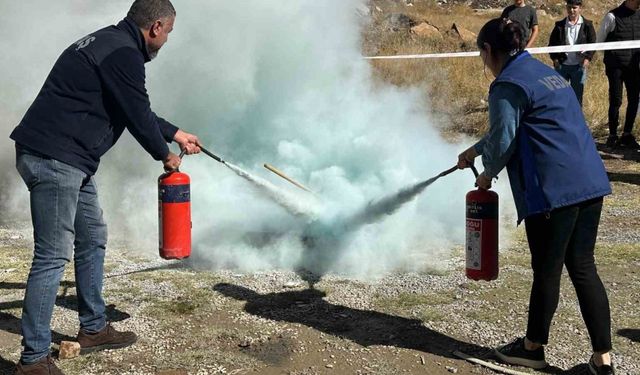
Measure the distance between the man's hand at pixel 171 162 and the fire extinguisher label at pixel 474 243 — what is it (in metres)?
1.67

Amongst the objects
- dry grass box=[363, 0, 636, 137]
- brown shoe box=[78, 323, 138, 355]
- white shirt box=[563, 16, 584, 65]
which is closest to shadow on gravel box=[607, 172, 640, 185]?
white shirt box=[563, 16, 584, 65]

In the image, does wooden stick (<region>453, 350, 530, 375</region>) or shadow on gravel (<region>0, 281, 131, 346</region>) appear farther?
shadow on gravel (<region>0, 281, 131, 346</region>)

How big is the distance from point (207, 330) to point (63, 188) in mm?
1375

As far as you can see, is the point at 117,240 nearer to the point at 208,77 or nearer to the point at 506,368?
the point at 208,77

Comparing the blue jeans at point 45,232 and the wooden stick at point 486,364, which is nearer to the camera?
the blue jeans at point 45,232

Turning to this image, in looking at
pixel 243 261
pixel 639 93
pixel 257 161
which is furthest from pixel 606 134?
pixel 243 261

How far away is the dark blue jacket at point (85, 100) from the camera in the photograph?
3277 mm

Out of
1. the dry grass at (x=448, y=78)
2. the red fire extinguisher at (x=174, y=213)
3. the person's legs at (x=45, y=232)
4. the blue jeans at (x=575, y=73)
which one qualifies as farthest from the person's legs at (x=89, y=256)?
the blue jeans at (x=575, y=73)

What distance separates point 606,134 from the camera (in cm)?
1098

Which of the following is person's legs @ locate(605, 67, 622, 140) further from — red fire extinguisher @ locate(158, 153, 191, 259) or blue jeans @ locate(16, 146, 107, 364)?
blue jeans @ locate(16, 146, 107, 364)

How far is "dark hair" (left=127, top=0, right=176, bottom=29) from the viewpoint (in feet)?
11.4

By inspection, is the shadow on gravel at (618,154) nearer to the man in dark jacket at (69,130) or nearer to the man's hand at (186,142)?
the man's hand at (186,142)

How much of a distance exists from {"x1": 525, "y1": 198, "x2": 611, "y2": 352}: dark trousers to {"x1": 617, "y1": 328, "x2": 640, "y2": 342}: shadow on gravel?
2.31 feet

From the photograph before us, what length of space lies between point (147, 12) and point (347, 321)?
2225 mm
